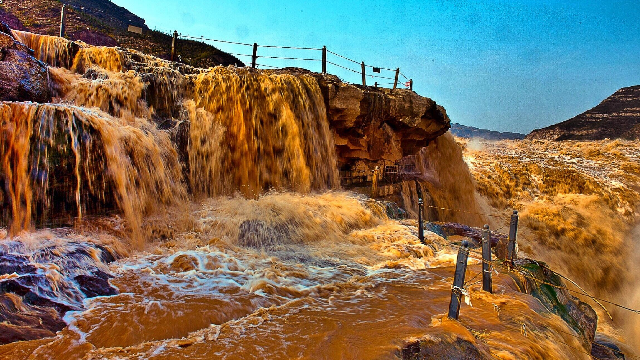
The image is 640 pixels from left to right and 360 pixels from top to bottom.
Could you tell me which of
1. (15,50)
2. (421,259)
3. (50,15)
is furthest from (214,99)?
(50,15)

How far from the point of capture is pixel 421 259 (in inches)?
278

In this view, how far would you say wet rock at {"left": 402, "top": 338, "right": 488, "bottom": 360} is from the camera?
3.12 m

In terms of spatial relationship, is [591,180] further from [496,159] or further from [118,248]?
[118,248]

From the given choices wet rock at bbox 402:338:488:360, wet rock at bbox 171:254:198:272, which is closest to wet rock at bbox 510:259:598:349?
wet rock at bbox 402:338:488:360

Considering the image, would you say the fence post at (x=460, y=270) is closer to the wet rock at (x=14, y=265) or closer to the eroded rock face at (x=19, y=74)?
the wet rock at (x=14, y=265)

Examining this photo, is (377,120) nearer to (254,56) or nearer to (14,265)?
(254,56)

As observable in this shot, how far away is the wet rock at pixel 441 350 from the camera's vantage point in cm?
312

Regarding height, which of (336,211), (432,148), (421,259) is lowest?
(421,259)

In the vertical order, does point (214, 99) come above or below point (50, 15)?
below

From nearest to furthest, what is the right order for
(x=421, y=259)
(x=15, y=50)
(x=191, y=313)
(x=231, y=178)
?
(x=191, y=313)
(x=421, y=259)
(x=15, y=50)
(x=231, y=178)

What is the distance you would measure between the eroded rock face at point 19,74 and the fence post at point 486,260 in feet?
29.9

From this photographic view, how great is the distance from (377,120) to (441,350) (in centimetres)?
1238

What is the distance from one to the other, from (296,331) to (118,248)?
3962mm

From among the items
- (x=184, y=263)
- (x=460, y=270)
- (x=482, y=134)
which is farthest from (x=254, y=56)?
(x=482, y=134)
